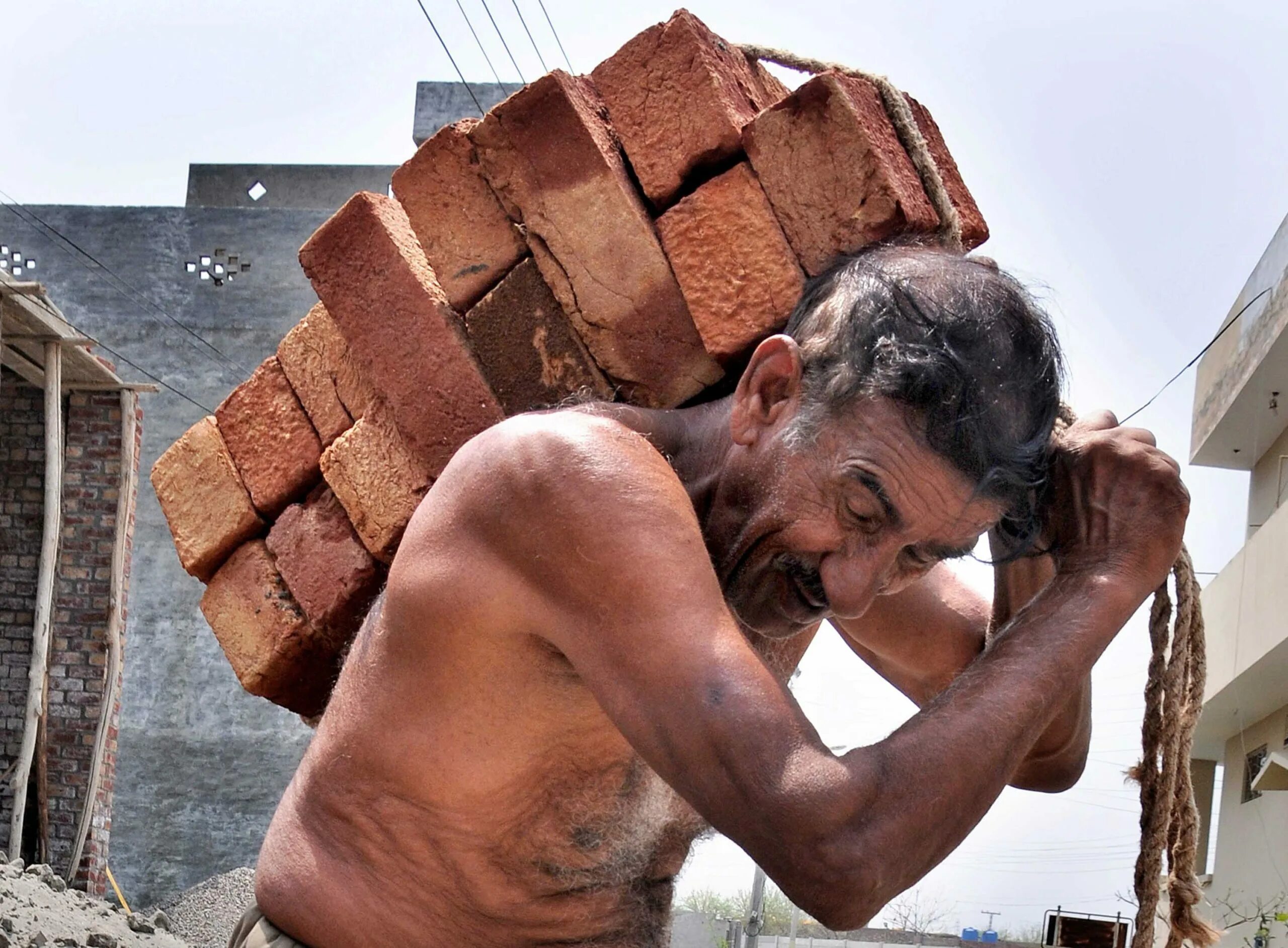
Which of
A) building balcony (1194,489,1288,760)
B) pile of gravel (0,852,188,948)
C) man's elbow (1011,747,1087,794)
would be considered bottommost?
pile of gravel (0,852,188,948)

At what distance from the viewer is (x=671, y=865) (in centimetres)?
253

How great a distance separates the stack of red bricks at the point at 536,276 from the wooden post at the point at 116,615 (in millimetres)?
7273

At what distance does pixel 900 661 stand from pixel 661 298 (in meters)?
0.85

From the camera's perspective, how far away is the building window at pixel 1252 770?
13570mm

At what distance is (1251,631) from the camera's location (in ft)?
40.4

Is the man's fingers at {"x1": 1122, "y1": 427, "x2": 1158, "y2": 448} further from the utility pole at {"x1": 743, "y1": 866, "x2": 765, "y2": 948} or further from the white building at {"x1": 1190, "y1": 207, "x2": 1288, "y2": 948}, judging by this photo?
the white building at {"x1": 1190, "y1": 207, "x2": 1288, "y2": 948}

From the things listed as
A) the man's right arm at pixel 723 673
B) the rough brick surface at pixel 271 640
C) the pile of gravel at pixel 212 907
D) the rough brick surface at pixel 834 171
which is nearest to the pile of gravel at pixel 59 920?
the rough brick surface at pixel 271 640

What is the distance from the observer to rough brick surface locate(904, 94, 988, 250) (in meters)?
2.49

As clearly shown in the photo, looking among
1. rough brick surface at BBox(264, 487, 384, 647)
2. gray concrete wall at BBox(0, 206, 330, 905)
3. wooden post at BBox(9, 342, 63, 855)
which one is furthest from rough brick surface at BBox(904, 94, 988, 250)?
gray concrete wall at BBox(0, 206, 330, 905)

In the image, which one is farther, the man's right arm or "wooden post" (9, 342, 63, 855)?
"wooden post" (9, 342, 63, 855)

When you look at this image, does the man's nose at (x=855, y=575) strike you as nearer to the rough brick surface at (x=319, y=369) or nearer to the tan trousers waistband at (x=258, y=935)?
the tan trousers waistband at (x=258, y=935)

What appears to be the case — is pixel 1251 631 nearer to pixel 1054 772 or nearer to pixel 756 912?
pixel 756 912

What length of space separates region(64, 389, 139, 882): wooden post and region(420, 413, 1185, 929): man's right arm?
849 centimetres

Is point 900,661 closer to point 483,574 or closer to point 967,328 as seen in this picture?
point 967,328
